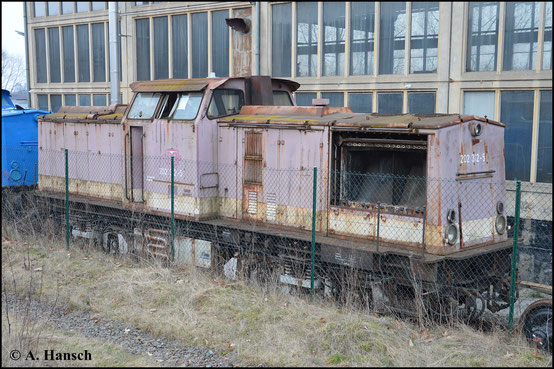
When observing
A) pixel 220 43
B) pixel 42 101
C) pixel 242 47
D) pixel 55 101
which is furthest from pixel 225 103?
pixel 42 101

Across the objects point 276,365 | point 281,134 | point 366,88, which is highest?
point 366,88

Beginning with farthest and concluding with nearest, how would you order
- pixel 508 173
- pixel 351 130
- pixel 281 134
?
pixel 508 173 → pixel 281 134 → pixel 351 130

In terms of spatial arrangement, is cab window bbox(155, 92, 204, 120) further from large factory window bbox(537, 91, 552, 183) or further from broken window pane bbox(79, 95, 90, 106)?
broken window pane bbox(79, 95, 90, 106)

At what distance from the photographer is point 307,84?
1714 cm

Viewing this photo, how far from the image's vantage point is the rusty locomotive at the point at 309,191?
24.4 ft

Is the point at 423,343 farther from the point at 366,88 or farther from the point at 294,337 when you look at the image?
the point at 366,88

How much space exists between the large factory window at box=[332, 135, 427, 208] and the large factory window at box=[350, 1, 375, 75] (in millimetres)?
8231

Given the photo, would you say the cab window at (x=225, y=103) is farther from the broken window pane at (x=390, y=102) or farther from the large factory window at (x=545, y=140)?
the large factory window at (x=545, y=140)

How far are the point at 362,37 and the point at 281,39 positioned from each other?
2822 mm

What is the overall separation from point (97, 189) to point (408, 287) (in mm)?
7378

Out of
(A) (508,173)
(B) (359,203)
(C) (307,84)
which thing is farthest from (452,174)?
(C) (307,84)

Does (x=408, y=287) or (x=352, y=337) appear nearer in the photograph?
(x=352, y=337)

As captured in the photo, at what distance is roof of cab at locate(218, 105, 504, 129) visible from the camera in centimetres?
746

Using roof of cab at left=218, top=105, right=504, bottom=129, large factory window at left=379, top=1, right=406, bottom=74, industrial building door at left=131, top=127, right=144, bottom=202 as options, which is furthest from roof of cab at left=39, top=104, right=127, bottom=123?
large factory window at left=379, top=1, right=406, bottom=74
